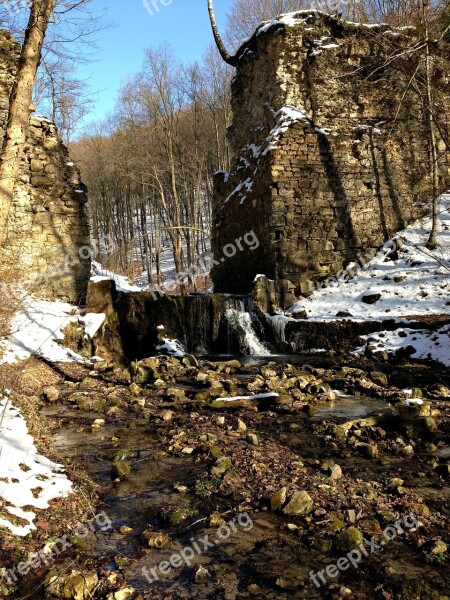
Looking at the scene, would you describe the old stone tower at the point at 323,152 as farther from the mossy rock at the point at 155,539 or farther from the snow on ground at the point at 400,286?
the mossy rock at the point at 155,539

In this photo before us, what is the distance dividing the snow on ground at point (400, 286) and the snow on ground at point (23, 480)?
28.0 feet

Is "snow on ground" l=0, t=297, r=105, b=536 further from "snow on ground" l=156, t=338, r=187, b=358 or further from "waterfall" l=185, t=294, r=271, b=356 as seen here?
"waterfall" l=185, t=294, r=271, b=356

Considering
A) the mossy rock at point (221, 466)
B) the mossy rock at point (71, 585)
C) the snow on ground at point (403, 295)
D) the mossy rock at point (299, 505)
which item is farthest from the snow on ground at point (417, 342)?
the mossy rock at point (71, 585)

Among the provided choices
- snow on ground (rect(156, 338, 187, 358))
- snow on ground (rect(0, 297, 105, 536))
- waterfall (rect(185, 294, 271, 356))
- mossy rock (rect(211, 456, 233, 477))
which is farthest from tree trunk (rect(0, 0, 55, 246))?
waterfall (rect(185, 294, 271, 356))

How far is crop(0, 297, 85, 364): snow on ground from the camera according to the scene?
8.30 metres

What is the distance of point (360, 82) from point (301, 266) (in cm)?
676

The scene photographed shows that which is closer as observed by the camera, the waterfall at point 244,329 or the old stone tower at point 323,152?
the waterfall at point 244,329

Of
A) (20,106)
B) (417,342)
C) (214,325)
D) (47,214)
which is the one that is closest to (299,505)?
(20,106)

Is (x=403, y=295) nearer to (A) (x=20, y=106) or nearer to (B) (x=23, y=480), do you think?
(A) (x=20, y=106)

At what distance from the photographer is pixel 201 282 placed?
2714cm

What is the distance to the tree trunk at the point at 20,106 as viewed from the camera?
5734mm

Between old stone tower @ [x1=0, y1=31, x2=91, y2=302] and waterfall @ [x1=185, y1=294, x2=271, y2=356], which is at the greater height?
old stone tower @ [x1=0, y1=31, x2=91, y2=302]

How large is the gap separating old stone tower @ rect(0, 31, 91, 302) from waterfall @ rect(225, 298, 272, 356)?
13.5 ft

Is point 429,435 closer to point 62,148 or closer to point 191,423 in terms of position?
point 191,423
